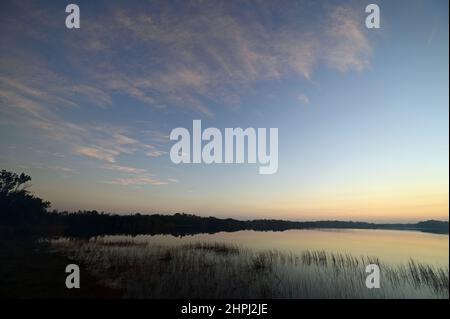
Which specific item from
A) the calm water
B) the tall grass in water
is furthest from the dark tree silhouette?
the tall grass in water

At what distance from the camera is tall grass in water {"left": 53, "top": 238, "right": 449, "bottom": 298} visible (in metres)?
12.8

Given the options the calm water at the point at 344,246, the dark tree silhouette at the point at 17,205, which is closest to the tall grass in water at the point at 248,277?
the calm water at the point at 344,246

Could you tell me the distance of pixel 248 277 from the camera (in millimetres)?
15234

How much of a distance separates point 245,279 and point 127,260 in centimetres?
809

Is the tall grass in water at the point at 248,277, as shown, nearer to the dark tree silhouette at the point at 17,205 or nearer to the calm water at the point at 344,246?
the calm water at the point at 344,246

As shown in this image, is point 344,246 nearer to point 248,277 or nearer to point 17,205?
point 248,277

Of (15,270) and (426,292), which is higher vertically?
(15,270)

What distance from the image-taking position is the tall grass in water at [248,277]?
502 inches

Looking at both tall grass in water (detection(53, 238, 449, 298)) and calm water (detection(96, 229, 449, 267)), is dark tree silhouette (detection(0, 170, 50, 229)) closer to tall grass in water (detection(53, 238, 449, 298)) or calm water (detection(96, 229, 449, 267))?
calm water (detection(96, 229, 449, 267))

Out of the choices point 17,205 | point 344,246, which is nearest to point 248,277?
point 344,246

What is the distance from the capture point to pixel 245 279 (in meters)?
14.8

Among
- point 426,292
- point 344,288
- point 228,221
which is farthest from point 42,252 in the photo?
point 228,221
